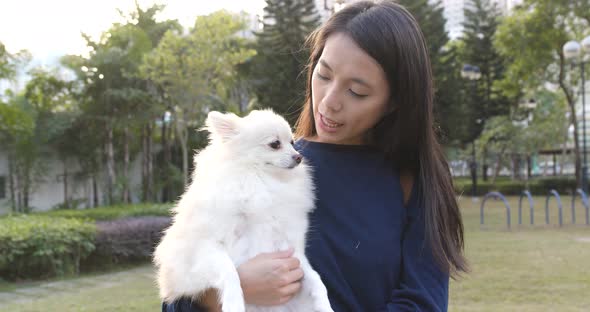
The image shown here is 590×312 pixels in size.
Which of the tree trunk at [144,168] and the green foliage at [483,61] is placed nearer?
the tree trunk at [144,168]

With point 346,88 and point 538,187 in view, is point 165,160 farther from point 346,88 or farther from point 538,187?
point 346,88

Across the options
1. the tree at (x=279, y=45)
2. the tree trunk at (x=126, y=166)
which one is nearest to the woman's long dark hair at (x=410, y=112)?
the tree at (x=279, y=45)

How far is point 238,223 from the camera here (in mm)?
1973

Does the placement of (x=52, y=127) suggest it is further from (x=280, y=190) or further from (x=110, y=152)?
(x=280, y=190)

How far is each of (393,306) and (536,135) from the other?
28940 millimetres

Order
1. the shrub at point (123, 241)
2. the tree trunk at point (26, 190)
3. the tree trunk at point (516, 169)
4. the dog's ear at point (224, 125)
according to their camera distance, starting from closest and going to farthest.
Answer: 1. the dog's ear at point (224, 125)
2. the shrub at point (123, 241)
3. the tree trunk at point (26, 190)
4. the tree trunk at point (516, 169)

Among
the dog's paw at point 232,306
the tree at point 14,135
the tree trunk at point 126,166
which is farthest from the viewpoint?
the tree trunk at point 126,166

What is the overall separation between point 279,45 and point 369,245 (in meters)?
18.8

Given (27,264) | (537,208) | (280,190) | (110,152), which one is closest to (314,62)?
(280,190)

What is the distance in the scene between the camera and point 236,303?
1790 mm

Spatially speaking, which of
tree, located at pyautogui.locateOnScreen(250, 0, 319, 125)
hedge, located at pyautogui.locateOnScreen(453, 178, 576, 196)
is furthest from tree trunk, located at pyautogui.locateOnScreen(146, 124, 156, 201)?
hedge, located at pyautogui.locateOnScreen(453, 178, 576, 196)

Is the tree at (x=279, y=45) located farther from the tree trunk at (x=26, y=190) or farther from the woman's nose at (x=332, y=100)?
the woman's nose at (x=332, y=100)

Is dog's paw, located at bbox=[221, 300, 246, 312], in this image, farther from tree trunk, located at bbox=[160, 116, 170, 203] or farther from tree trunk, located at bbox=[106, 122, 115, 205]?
tree trunk, located at bbox=[160, 116, 170, 203]

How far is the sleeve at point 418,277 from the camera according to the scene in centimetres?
184
